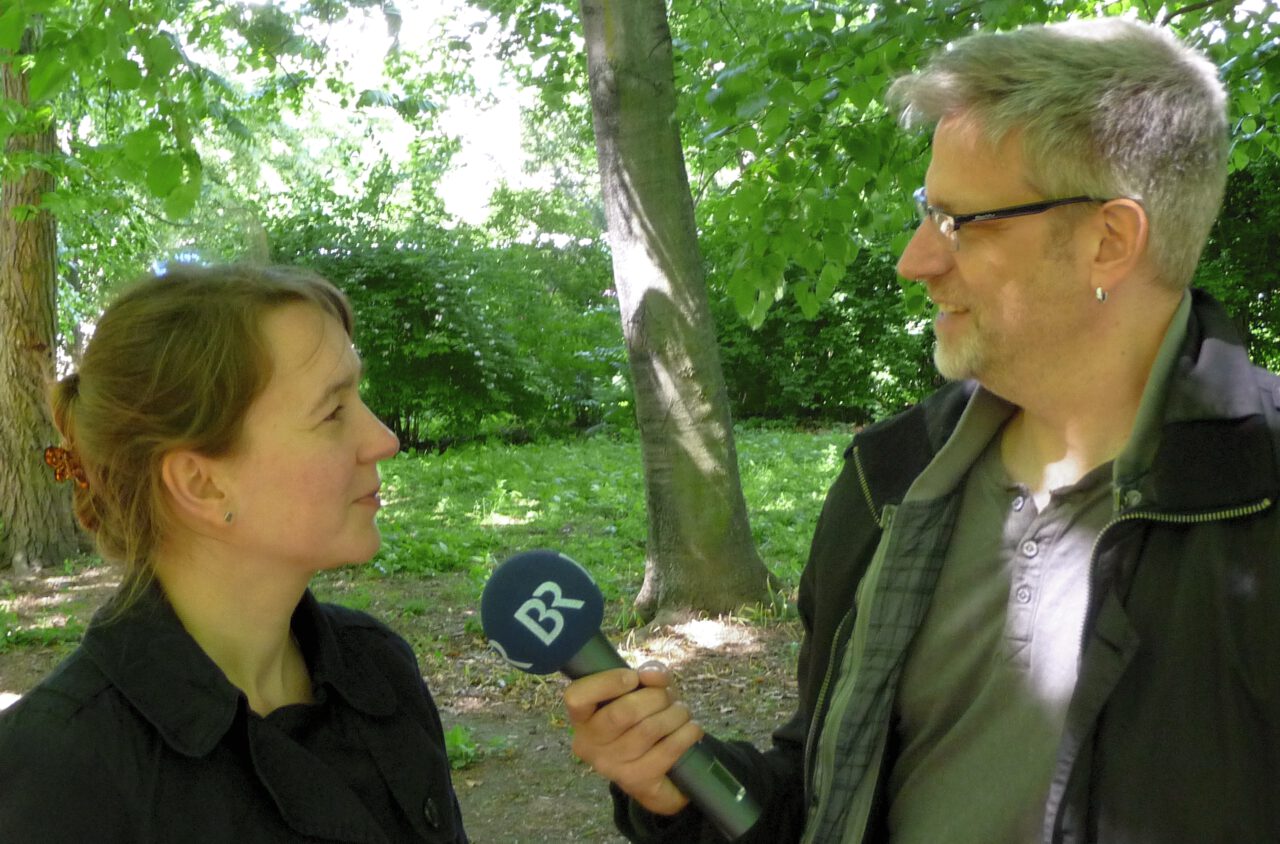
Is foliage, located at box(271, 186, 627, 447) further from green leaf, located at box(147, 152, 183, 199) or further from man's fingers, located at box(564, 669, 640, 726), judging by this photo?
man's fingers, located at box(564, 669, 640, 726)

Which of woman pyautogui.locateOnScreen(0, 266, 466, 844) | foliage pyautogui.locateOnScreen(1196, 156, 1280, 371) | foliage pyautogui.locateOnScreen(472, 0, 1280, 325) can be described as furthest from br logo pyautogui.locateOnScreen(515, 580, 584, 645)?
foliage pyautogui.locateOnScreen(1196, 156, 1280, 371)

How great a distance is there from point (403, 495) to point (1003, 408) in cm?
1045

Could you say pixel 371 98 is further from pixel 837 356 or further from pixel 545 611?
pixel 837 356

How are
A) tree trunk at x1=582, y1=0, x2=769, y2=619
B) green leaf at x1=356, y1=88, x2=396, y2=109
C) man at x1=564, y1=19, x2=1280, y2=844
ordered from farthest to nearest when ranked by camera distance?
green leaf at x1=356, y1=88, x2=396, y2=109
tree trunk at x1=582, y1=0, x2=769, y2=619
man at x1=564, y1=19, x2=1280, y2=844

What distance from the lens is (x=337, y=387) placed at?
6.57 feet

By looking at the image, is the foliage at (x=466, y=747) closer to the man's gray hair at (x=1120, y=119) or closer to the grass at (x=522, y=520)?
the grass at (x=522, y=520)

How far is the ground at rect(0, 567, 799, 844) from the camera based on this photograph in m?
4.55

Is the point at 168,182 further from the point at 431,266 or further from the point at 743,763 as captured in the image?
the point at 431,266

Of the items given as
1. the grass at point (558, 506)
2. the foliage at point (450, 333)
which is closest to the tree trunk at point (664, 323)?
the grass at point (558, 506)

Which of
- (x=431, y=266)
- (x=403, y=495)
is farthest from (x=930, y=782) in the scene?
(x=431, y=266)

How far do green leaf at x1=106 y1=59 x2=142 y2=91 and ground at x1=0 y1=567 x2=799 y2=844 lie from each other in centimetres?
287

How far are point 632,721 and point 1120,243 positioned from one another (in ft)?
3.86

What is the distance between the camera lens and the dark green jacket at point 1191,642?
160cm

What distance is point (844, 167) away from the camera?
4.76 meters
